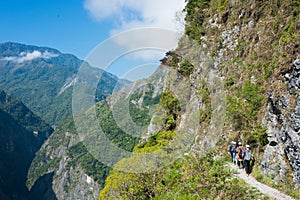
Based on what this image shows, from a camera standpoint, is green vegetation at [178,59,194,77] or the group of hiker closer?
the group of hiker

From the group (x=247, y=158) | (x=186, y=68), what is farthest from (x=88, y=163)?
(x=247, y=158)

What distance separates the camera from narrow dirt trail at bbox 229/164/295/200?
24.5ft

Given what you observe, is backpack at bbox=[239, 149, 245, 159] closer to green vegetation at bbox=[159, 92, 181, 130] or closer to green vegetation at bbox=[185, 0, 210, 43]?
green vegetation at bbox=[159, 92, 181, 130]

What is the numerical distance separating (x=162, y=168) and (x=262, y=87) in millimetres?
6166

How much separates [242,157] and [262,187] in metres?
1.70

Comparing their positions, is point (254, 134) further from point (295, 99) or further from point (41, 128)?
point (41, 128)

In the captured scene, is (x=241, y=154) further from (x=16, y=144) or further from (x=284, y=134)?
(x=16, y=144)

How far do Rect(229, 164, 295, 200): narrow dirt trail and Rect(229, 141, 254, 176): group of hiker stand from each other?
0.25 m

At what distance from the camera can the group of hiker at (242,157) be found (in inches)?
371


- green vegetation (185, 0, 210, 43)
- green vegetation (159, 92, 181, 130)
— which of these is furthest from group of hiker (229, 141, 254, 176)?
green vegetation (185, 0, 210, 43)

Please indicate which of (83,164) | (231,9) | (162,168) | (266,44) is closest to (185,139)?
(162,168)

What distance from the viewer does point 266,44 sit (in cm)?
1225

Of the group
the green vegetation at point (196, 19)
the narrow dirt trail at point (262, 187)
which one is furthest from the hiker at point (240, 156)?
the green vegetation at point (196, 19)

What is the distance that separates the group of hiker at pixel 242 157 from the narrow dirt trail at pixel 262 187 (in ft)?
0.83
